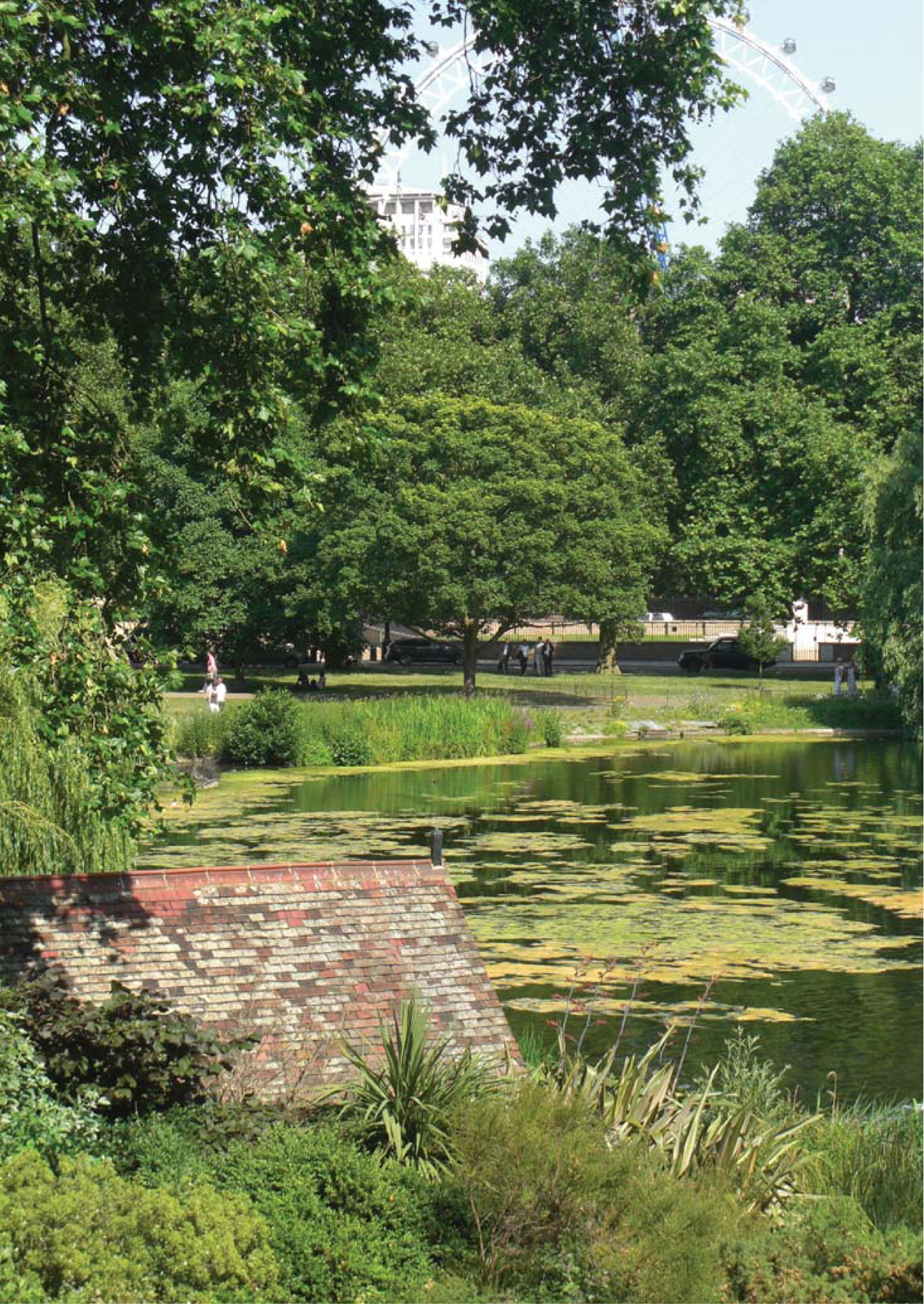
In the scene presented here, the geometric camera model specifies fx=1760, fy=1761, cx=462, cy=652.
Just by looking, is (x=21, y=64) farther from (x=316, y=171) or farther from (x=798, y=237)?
(x=798, y=237)

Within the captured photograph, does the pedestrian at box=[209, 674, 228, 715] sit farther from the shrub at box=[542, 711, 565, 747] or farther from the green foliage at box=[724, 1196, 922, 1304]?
the green foliage at box=[724, 1196, 922, 1304]

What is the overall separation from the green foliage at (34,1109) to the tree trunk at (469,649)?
4681 cm

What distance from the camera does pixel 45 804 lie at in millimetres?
22688

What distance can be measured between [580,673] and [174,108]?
6422cm

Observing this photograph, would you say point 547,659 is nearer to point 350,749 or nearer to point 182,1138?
point 350,749

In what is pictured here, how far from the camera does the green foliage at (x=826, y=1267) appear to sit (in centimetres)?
957

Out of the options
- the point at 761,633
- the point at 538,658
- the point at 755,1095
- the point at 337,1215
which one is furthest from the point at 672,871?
the point at 538,658

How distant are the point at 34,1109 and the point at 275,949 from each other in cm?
344

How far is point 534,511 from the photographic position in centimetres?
5834

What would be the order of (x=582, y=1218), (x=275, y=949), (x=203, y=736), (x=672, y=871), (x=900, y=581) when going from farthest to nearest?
(x=900, y=581)
(x=203, y=736)
(x=672, y=871)
(x=275, y=949)
(x=582, y=1218)

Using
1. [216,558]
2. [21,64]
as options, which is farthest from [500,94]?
[216,558]

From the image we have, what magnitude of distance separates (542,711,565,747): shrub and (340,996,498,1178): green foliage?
126ft

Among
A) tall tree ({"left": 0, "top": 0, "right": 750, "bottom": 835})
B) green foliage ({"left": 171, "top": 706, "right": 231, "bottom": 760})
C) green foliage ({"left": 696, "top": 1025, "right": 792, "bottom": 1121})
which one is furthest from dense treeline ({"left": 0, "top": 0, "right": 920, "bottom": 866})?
green foliage ({"left": 696, "top": 1025, "right": 792, "bottom": 1121})

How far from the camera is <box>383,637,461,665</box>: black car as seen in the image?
276 ft
